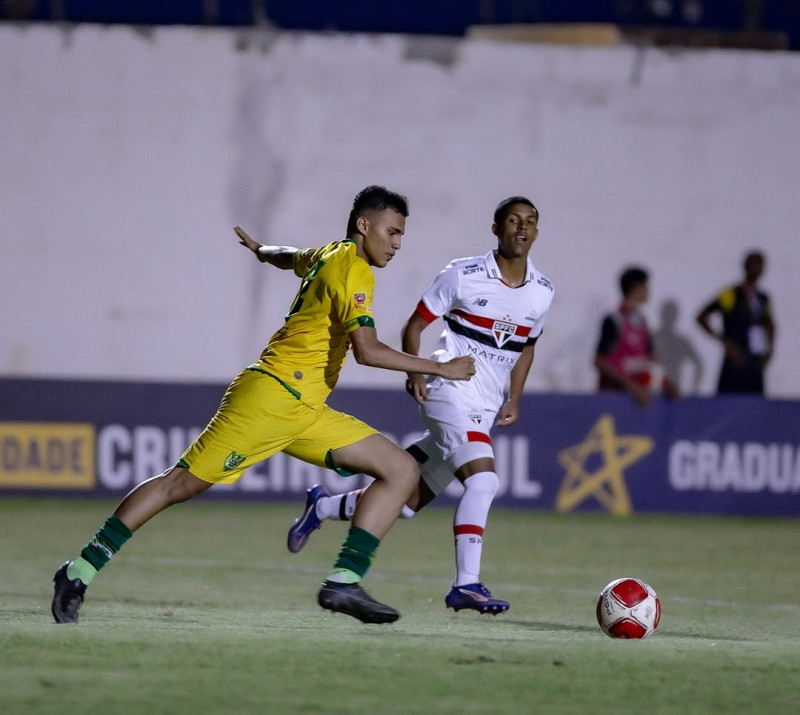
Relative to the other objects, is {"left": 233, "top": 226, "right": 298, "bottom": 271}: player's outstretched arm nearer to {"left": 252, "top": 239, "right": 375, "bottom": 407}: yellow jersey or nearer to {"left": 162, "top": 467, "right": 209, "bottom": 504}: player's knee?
{"left": 252, "top": 239, "right": 375, "bottom": 407}: yellow jersey

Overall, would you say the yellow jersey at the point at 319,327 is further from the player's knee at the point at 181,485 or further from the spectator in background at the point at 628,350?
the spectator in background at the point at 628,350

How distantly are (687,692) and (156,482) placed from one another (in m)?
2.55

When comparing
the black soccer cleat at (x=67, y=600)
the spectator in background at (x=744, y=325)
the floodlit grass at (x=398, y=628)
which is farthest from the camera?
the spectator in background at (x=744, y=325)

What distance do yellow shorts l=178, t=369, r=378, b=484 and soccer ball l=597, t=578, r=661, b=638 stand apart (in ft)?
5.02

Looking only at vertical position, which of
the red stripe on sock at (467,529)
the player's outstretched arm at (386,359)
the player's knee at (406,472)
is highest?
the player's outstretched arm at (386,359)

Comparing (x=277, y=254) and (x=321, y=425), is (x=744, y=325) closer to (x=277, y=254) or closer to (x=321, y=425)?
(x=277, y=254)

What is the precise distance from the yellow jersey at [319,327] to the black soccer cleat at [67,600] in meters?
1.20

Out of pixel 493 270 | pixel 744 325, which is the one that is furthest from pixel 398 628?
pixel 744 325

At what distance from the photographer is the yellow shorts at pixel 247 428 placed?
6539 millimetres

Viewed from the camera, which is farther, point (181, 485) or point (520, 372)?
point (520, 372)

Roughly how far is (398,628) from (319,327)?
53.8 inches

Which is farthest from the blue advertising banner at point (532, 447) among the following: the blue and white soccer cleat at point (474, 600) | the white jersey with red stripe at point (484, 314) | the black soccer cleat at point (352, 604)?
the black soccer cleat at point (352, 604)

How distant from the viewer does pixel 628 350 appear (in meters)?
14.5

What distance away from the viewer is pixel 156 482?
658 centimetres
